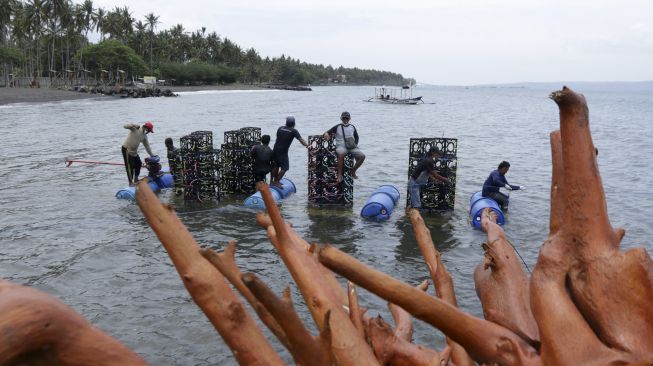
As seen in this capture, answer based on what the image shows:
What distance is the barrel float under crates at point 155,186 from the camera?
1612 centimetres

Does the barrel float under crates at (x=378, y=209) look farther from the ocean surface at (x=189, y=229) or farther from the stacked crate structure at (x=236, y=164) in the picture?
the stacked crate structure at (x=236, y=164)

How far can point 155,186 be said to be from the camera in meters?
16.7

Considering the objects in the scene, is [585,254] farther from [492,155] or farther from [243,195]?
[492,155]

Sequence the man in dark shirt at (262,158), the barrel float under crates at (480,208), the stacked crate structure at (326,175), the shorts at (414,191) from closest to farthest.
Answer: the barrel float under crates at (480,208) < the shorts at (414,191) < the stacked crate structure at (326,175) < the man in dark shirt at (262,158)

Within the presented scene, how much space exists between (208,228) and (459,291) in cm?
626

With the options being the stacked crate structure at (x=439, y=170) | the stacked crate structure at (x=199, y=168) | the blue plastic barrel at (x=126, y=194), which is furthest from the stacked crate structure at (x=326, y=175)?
the blue plastic barrel at (x=126, y=194)

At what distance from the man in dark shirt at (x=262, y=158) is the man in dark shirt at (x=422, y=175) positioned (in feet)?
13.4

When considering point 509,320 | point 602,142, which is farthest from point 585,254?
point 602,142

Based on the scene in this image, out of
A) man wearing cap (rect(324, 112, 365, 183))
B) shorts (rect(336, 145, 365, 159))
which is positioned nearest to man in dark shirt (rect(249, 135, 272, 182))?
man wearing cap (rect(324, 112, 365, 183))

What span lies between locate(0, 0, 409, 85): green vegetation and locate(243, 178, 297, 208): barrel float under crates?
75.3 meters

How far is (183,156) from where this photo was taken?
15.2 metres

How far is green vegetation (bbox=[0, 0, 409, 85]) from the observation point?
84.5m

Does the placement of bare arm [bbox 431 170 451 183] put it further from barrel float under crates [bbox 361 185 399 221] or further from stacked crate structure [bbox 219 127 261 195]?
stacked crate structure [bbox 219 127 261 195]

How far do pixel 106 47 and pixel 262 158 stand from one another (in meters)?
91.2
